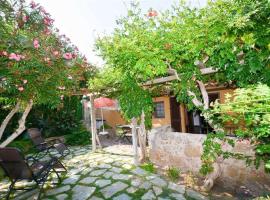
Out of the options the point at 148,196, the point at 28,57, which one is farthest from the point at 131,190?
the point at 28,57

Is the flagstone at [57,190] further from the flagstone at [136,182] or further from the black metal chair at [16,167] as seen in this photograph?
the flagstone at [136,182]

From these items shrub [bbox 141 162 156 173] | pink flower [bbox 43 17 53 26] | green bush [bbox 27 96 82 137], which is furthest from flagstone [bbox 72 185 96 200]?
green bush [bbox 27 96 82 137]

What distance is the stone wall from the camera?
451 cm

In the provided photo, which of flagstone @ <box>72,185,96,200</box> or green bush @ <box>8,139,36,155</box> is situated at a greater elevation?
green bush @ <box>8,139,36,155</box>

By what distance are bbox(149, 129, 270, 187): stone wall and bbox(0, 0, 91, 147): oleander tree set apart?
Result: 3127 mm

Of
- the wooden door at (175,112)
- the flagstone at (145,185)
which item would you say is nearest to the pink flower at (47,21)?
the flagstone at (145,185)

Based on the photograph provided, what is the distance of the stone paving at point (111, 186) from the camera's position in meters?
4.44

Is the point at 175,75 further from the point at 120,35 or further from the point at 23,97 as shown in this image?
the point at 23,97

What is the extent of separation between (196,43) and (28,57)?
3264 millimetres

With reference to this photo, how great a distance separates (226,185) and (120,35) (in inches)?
165

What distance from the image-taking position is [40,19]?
5125mm

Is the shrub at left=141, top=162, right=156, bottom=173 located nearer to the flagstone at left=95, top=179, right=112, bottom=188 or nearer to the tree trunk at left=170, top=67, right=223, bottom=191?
the flagstone at left=95, top=179, right=112, bottom=188

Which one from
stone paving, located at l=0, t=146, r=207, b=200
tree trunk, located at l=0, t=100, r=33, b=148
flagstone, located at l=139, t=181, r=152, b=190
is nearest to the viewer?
stone paving, located at l=0, t=146, r=207, b=200

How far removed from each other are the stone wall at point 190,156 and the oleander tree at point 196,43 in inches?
21.6
